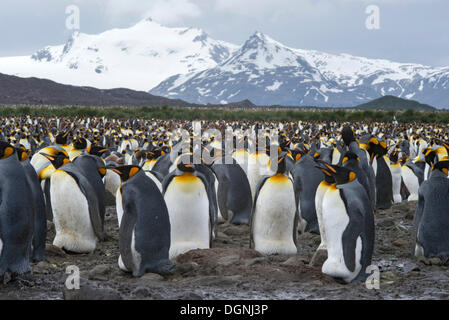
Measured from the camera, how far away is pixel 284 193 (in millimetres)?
6289

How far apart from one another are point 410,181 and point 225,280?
822 cm

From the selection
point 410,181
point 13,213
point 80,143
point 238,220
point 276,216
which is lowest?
point 238,220

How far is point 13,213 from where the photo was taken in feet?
13.9

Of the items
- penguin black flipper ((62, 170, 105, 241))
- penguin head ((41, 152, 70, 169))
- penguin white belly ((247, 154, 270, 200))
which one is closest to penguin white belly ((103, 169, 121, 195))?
penguin white belly ((247, 154, 270, 200))

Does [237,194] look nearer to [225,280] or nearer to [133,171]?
[133,171]

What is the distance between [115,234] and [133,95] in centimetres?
13819

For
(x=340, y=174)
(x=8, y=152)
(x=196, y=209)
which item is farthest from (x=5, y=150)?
(x=340, y=174)

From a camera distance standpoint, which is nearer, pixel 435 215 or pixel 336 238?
pixel 336 238

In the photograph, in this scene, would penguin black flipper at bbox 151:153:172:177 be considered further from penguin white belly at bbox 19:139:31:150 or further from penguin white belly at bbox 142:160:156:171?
penguin white belly at bbox 19:139:31:150

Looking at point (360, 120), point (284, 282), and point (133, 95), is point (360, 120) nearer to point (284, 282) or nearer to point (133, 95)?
point (284, 282)

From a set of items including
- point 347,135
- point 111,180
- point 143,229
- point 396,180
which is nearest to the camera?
point 143,229

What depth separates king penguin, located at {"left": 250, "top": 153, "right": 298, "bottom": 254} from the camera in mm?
6277

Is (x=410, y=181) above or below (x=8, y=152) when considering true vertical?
below

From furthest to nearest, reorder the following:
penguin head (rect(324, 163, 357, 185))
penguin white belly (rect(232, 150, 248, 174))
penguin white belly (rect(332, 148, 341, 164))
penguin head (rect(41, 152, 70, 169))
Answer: penguin white belly (rect(332, 148, 341, 164)), penguin white belly (rect(232, 150, 248, 174)), penguin head (rect(41, 152, 70, 169)), penguin head (rect(324, 163, 357, 185))
